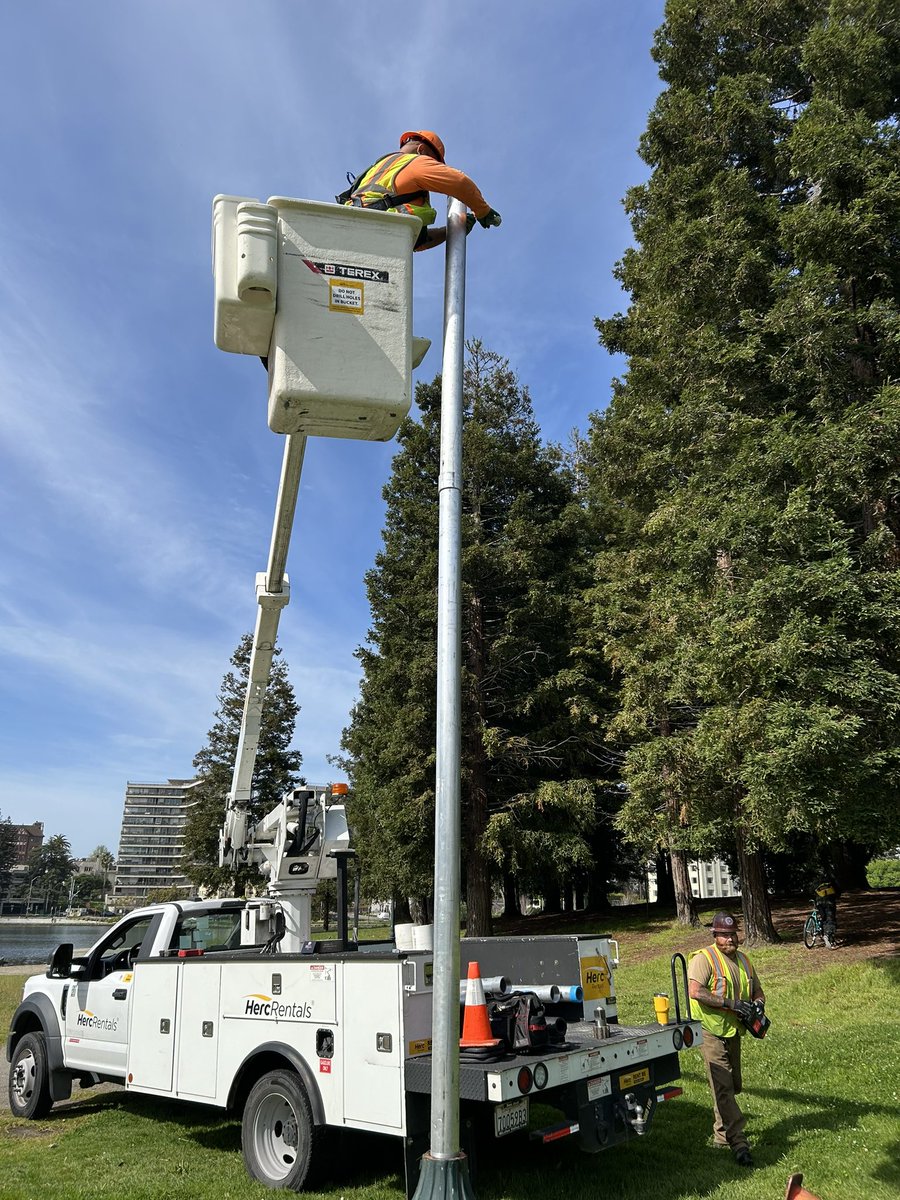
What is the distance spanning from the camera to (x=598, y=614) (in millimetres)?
21078

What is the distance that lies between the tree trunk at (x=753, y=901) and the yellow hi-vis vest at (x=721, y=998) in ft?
38.3

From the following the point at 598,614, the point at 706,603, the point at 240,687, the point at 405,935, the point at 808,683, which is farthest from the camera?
the point at 240,687

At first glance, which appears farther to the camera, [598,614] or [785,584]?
[598,614]

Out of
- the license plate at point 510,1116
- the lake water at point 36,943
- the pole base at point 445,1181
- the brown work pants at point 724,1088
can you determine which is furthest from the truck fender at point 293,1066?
the lake water at point 36,943

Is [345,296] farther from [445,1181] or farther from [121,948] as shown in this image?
[121,948]

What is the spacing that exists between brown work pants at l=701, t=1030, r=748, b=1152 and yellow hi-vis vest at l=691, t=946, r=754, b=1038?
69mm

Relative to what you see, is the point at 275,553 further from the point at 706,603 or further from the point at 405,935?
the point at 706,603

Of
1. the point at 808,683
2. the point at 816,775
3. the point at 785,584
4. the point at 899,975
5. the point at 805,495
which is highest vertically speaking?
the point at 805,495

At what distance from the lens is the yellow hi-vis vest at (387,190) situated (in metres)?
4.55

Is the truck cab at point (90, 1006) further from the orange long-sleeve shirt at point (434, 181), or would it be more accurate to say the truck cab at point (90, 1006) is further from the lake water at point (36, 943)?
the lake water at point (36, 943)

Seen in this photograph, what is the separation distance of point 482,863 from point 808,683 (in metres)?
14.3

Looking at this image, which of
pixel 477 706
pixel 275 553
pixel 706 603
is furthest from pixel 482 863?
pixel 275 553

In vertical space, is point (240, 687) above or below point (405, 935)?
above

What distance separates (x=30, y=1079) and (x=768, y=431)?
13.8 m
